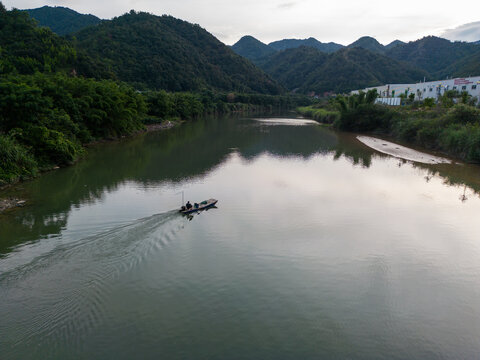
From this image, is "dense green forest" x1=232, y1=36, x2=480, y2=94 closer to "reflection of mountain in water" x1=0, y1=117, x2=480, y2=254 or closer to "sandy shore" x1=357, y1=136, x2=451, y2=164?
"sandy shore" x1=357, y1=136, x2=451, y2=164

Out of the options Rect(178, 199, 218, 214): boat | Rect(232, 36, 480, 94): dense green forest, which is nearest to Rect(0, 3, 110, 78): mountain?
Rect(178, 199, 218, 214): boat

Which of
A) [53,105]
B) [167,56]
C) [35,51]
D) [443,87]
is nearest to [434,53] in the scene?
[167,56]

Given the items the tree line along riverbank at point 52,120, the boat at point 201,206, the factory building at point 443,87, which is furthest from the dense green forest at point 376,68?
the boat at point 201,206

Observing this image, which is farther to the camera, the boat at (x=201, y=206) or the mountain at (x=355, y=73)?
the mountain at (x=355, y=73)

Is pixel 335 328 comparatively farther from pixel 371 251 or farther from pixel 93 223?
pixel 93 223

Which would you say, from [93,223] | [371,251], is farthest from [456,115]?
[93,223]

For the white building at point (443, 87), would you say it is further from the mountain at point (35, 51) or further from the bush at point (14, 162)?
the mountain at point (35, 51)
